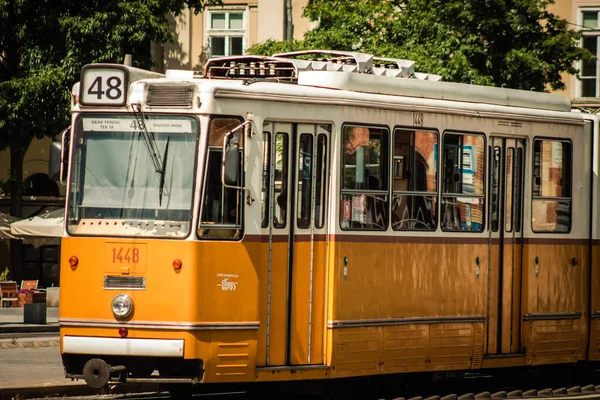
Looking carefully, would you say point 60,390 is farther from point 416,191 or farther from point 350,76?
point 350,76

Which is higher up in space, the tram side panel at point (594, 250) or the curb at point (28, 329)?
the tram side panel at point (594, 250)

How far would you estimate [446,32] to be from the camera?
30719 millimetres

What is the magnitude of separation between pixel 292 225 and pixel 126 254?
159cm

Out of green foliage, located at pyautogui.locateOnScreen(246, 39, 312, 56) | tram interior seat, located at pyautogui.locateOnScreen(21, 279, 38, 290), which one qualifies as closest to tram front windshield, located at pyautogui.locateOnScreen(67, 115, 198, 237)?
green foliage, located at pyautogui.locateOnScreen(246, 39, 312, 56)

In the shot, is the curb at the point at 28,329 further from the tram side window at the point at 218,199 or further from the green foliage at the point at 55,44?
the tram side window at the point at 218,199

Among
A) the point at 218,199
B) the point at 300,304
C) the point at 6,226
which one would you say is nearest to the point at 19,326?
the point at 6,226

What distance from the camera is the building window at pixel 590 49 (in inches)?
1483

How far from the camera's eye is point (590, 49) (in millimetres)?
37906

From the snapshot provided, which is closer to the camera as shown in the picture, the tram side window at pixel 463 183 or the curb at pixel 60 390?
the curb at pixel 60 390

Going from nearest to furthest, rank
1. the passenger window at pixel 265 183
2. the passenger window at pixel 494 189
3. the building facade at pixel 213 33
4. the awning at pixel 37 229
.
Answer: the passenger window at pixel 265 183 → the passenger window at pixel 494 189 → the awning at pixel 37 229 → the building facade at pixel 213 33

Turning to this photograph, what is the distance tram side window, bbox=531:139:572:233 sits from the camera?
15125mm

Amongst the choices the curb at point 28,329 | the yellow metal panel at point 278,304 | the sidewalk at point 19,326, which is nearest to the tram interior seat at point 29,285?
the sidewalk at point 19,326

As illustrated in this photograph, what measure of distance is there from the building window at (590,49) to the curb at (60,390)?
24.9 metres

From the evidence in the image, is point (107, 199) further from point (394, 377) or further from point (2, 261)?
point (2, 261)
